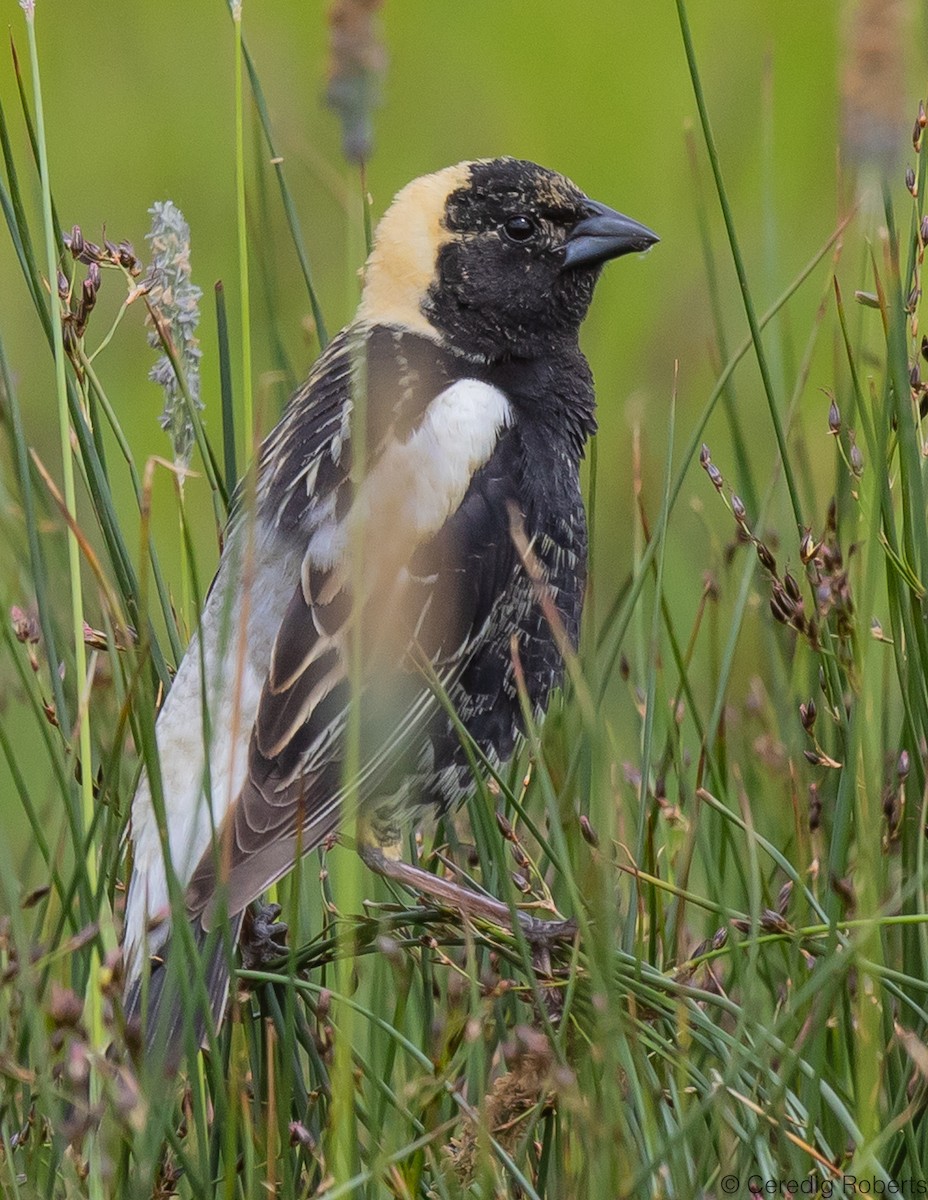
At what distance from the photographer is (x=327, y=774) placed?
252 cm

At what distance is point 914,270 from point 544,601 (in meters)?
0.71

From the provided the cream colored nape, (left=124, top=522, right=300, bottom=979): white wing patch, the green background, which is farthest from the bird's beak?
the green background

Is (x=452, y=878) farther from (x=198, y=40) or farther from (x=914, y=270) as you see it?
(x=198, y=40)

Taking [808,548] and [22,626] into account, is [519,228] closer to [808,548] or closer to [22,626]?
[808,548]

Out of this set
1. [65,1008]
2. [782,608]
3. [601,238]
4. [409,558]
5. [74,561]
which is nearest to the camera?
[65,1008]

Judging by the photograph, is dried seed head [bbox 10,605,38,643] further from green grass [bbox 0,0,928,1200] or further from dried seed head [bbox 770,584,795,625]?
dried seed head [bbox 770,584,795,625]

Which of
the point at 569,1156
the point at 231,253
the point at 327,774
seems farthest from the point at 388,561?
the point at 231,253

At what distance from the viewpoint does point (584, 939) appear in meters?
1.50

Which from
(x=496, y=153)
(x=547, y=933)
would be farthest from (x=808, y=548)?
(x=496, y=153)

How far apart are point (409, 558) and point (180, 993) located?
3.58 ft

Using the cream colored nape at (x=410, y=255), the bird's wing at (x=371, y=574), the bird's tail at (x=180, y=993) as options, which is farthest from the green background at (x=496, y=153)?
the bird's tail at (x=180, y=993)

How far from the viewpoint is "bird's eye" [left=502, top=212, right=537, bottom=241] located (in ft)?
10.00

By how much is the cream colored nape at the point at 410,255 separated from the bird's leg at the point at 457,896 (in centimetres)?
94

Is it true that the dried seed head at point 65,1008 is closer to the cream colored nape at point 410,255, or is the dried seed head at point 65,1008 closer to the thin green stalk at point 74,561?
the thin green stalk at point 74,561
